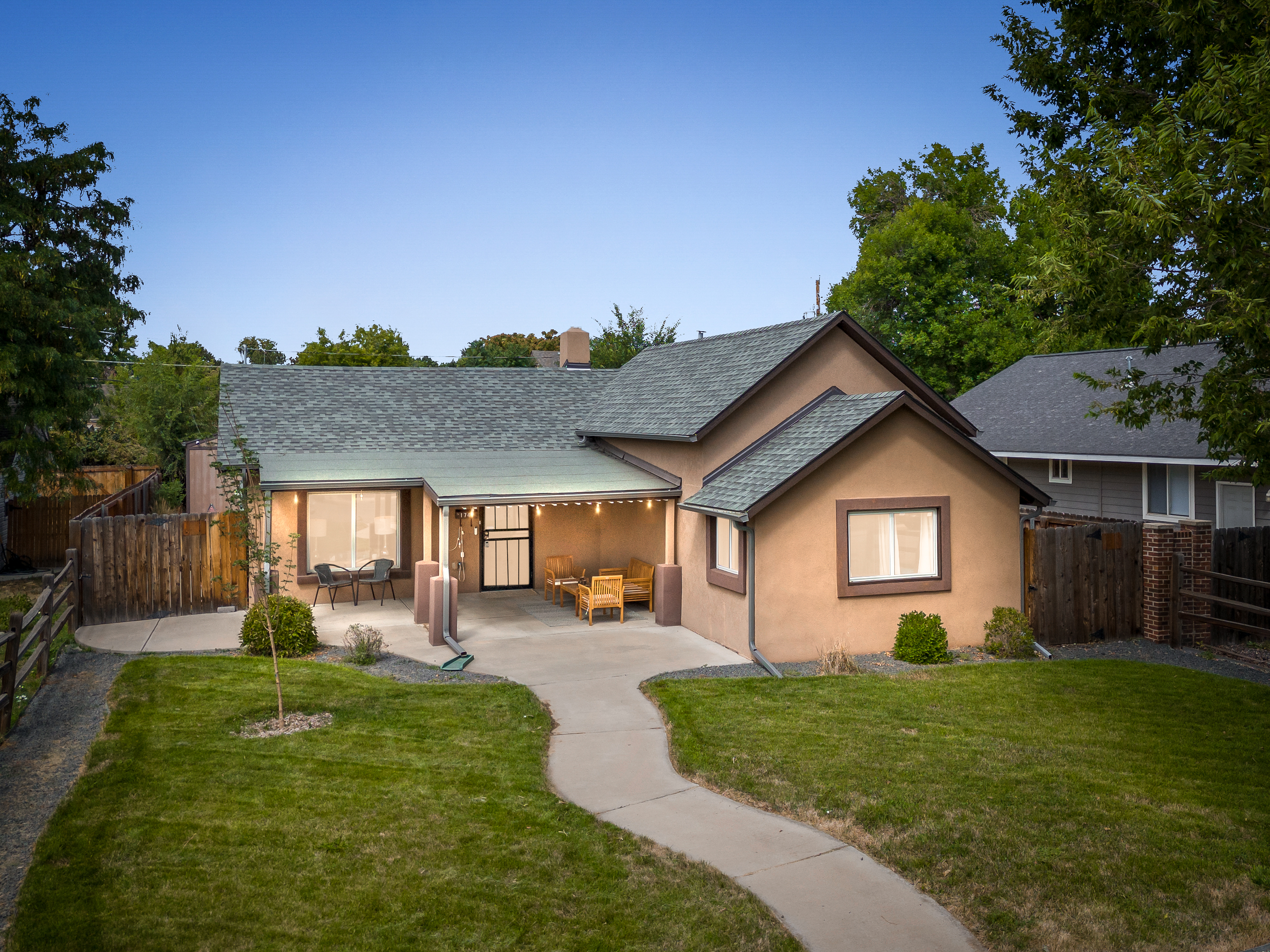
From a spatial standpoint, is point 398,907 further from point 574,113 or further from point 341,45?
point 574,113

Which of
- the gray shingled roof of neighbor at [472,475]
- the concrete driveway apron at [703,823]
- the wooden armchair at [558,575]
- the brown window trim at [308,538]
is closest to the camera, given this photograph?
the concrete driveway apron at [703,823]

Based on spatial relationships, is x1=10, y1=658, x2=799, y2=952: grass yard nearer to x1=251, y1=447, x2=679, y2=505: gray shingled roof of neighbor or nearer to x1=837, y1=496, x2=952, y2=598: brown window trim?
x1=251, y1=447, x2=679, y2=505: gray shingled roof of neighbor

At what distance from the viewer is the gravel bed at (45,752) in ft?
Result: 22.0

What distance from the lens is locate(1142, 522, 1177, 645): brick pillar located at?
14852 mm

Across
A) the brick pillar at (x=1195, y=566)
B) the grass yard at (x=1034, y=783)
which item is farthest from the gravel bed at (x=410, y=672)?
the brick pillar at (x=1195, y=566)

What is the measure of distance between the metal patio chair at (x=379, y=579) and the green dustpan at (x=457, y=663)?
4.93m

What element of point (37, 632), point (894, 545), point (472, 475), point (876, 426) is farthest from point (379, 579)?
point (876, 426)

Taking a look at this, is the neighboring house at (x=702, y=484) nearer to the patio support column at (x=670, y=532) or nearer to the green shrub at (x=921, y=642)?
the patio support column at (x=670, y=532)

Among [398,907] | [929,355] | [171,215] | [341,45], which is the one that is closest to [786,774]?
[398,907]

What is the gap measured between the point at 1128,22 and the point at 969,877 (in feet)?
40.5

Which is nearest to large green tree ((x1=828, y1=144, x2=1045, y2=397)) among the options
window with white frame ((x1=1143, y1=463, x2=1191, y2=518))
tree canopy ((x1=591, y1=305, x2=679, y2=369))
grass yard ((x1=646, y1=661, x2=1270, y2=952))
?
tree canopy ((x1=591, y1=305, x2=679, y2=369))

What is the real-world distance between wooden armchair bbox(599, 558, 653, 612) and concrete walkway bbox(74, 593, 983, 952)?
726 mm

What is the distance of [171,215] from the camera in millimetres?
30656

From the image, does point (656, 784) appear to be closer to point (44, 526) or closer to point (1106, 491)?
point (1106, 491)
